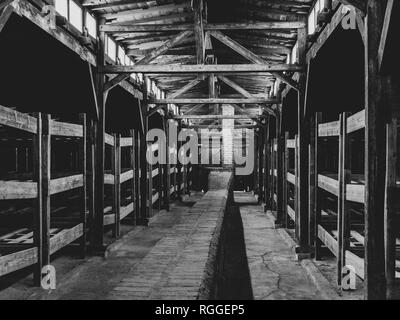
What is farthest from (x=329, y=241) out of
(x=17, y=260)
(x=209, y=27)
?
(x=209, y=27)

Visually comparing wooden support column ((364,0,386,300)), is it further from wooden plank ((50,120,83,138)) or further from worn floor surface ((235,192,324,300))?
wooden plank ((50,120,83,138))

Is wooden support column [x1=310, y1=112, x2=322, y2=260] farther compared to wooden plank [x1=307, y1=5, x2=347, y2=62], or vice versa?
wooden support column [x1=310, y1=112, x2=322, y2=260]

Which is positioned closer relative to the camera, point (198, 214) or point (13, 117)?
point (13, 117)

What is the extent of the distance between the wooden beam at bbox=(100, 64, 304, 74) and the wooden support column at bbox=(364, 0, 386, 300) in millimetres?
4049

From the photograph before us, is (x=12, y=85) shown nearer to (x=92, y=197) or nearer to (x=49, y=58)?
(x=49, y=58)

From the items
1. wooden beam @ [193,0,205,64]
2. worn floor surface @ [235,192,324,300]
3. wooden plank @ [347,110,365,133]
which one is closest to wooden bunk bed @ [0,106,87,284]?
wooden beam @ [193,0,205,64]

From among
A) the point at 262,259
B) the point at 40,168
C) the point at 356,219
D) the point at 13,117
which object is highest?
the point at 13,117

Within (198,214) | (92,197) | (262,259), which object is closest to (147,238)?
(198,214)

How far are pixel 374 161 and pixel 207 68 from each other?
186 inches

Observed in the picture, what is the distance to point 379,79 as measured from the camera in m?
4.25

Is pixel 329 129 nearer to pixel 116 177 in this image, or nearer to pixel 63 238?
pixel 63 238

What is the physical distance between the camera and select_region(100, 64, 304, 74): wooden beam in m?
8.34

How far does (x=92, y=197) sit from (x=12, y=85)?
2.72 m

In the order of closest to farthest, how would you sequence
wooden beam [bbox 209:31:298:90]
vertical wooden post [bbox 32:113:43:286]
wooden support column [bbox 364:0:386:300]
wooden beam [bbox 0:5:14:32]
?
1. wooden support column [bbox 364:0:386:300]
2. wooden beam [bbox 0:5:14:32]
3. vertical wooden post [bbox 32:113:43:286]
4. wooden beam [bbox 209:31:298:90]
